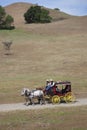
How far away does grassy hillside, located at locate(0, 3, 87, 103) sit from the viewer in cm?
3512

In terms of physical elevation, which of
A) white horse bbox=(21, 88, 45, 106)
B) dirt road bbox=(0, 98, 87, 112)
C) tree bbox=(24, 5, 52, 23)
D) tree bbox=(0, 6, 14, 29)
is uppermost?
tree bbox=(24, 5, 52, 23)

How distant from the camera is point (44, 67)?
4553 cm

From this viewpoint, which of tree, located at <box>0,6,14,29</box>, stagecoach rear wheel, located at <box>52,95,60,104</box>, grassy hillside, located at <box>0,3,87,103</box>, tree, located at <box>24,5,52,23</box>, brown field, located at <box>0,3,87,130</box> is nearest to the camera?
brown field, located at <box>0,3,87,130</box>

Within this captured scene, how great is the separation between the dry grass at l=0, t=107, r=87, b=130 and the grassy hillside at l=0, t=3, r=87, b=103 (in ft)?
21.3

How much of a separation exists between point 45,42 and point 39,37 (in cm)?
558

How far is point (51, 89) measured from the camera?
26797 millimetres

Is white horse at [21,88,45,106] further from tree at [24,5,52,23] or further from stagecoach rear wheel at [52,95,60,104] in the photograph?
tree at [24,5,52,23]

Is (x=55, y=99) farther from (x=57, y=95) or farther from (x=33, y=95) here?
(x=33, y=95)

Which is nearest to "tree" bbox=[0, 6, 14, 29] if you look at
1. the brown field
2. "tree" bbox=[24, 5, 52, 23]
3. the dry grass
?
the brown field

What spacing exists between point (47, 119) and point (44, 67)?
2532 centimetres

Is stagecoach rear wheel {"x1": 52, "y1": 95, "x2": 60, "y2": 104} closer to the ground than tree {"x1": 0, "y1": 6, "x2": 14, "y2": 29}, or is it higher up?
closer to the ground

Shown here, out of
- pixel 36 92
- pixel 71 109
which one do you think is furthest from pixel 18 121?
pixel 36 92

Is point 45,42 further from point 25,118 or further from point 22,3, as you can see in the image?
point 22,3

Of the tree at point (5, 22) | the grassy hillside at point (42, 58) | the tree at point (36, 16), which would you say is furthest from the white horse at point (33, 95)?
the tree at point (36, 16)
